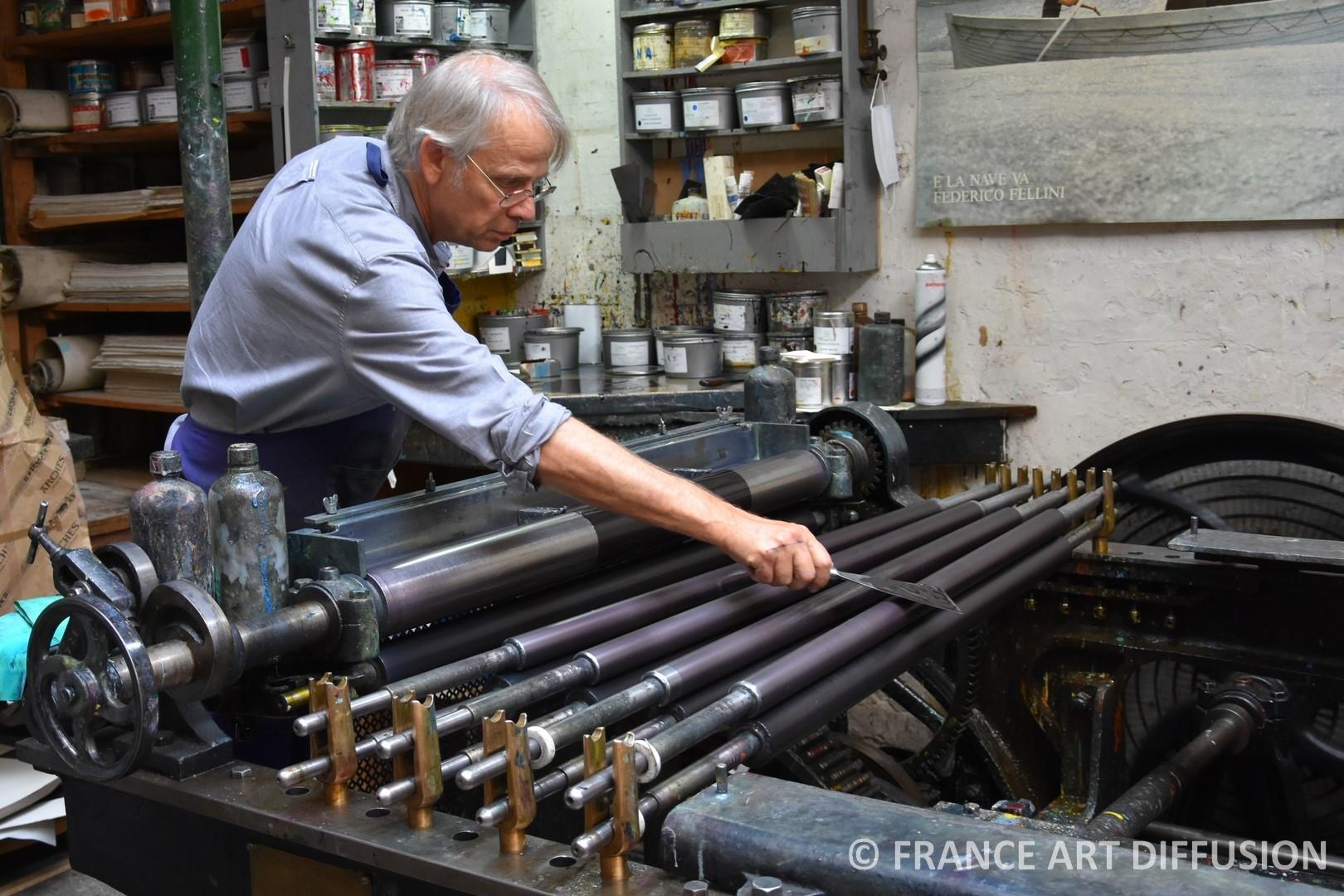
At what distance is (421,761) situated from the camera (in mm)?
1090

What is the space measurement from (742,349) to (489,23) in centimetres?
127

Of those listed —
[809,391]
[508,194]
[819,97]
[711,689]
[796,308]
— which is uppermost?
[819,97]

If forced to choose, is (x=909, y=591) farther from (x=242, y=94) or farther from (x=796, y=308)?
(x=242, y=94)

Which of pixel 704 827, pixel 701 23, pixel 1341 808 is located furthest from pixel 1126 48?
pixel 704 827

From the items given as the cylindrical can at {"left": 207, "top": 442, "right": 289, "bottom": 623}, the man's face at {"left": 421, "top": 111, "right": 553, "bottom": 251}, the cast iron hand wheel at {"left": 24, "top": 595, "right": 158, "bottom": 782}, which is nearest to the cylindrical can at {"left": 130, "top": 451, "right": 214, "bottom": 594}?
the cylindrical can at {"left": 207, "top": 442, "right": 289, "bottom": 623}

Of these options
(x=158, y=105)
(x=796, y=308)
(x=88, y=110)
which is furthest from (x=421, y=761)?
(x=88, y=110)

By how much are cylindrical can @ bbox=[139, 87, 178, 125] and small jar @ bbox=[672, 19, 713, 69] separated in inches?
62.5

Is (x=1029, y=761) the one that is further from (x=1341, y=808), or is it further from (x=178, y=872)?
(x=178, y=872)

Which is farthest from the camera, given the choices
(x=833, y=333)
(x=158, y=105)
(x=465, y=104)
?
(x=158, y=105)

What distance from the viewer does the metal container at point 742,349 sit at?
11.9 feet

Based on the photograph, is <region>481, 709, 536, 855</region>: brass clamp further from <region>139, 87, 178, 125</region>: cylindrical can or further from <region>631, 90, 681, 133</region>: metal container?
<region>139, 87, 178, 125</region>: cylindrical can

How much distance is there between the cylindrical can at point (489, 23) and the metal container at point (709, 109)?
71 cm

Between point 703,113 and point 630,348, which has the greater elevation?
point 703,113

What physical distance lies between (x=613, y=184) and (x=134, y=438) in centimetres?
198
